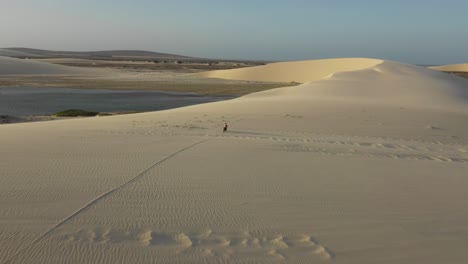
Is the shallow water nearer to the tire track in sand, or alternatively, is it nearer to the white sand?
the white sand

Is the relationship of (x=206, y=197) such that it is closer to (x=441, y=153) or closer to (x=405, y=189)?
(x=405, y=189)

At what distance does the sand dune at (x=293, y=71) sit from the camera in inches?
2464

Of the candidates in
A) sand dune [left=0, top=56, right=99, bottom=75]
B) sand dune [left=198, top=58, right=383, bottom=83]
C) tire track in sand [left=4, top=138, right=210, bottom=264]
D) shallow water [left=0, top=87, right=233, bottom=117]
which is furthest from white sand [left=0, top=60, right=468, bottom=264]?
sand dune [left=0, top=56, right=99, bottom=75]

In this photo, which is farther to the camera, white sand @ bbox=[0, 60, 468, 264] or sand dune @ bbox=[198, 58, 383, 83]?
sand dune @ bbox=[198, 58, 383, 83]

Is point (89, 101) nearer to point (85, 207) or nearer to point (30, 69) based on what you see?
point (85, 207)

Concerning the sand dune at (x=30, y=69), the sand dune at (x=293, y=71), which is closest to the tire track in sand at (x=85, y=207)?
the sand dune at (x=293, y=71)

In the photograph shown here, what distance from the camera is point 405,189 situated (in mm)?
5977

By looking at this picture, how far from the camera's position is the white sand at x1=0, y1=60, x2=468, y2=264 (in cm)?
396

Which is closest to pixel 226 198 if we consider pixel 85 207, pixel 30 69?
pixel 85 207

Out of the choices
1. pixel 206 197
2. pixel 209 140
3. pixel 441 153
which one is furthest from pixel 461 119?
pixel 206 197

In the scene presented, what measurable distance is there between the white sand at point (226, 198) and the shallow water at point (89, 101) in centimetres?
1375

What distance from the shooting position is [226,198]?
5.24 m

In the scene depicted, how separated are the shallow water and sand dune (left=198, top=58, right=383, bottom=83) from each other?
31.2 m

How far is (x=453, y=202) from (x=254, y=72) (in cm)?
6080
